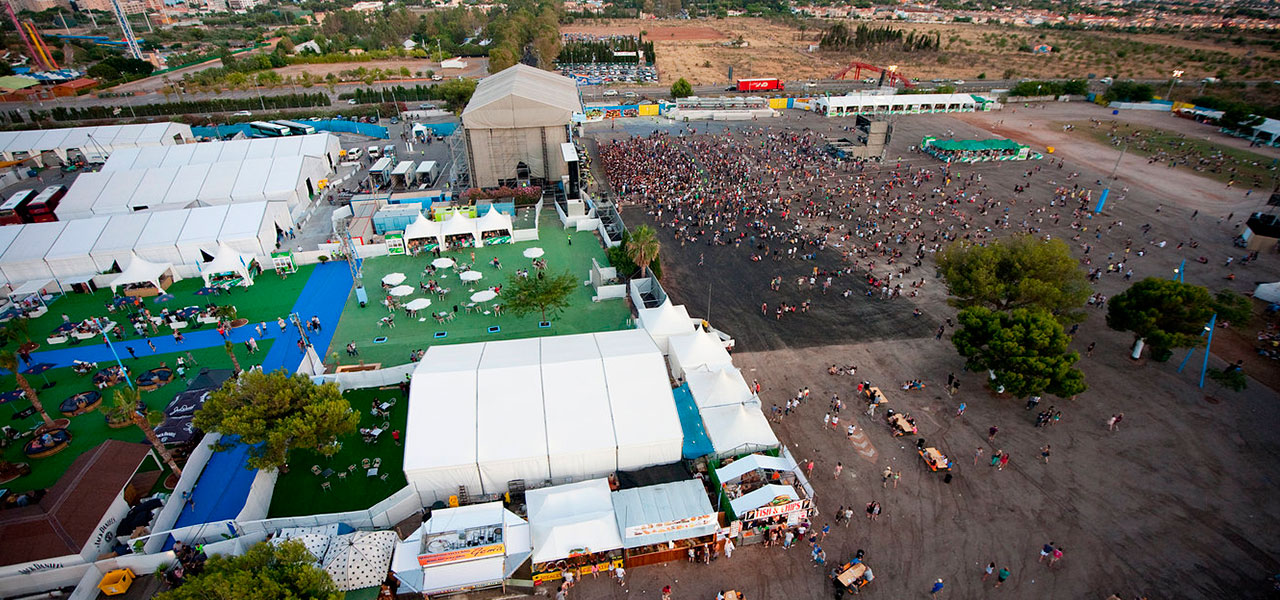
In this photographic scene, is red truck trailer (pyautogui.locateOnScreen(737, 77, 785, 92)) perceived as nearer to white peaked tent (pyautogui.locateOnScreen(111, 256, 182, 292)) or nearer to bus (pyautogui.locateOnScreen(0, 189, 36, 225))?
white peaked tent (pyautogui.locateOnScreen(111, 256, 182, 292))

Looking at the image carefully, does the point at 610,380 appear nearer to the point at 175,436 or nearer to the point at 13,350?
the point at 175,436

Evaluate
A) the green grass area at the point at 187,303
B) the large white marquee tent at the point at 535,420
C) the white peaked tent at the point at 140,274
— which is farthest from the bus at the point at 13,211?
the large white marquee tent at the point at 535,420

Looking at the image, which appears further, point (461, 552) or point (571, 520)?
point (571, 520)

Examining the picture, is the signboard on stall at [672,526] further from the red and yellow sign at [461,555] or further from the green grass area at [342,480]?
the green grass area at [342,480]

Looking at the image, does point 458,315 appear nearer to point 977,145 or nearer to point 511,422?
point 511,422

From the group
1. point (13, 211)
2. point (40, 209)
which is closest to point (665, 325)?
point (40, 209)
